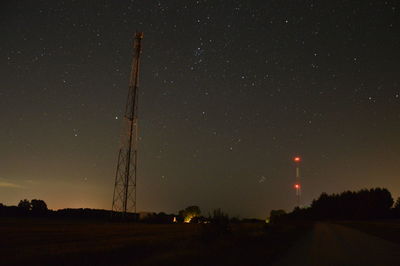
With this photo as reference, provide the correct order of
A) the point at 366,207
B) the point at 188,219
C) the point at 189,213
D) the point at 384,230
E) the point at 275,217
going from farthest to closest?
the point at 366,207 → the point at 275,217 → the point at 189,213 → the point at 188,219 → the point at 384,230

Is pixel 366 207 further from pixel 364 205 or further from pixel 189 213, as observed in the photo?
pixel 189 213

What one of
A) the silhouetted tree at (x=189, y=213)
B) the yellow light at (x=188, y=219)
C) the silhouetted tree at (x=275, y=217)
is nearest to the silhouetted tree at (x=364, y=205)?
the silhouetted tree at (x=275, y=217)

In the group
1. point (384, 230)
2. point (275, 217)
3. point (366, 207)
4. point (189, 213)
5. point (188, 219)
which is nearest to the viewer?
point (384, 230)

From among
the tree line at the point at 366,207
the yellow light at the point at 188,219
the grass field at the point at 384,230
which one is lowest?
the grass field at the point at 384,230

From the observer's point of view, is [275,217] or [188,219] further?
[275,217]

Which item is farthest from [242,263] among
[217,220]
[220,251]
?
[217,220]

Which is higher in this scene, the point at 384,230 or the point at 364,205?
the point at 364,205

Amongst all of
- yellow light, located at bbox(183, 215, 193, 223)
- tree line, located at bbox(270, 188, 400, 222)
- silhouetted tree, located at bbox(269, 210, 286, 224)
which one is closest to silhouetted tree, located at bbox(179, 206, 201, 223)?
yellow light, located at bbox(183, 215, 193, 223)

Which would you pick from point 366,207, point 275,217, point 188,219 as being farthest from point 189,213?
point 366,207

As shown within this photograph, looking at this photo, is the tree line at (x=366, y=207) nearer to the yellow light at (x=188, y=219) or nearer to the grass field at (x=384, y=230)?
the yellow light at (x=188, y=219)

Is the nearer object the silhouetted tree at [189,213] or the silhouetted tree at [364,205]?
the silhouetted tree at [189,213]

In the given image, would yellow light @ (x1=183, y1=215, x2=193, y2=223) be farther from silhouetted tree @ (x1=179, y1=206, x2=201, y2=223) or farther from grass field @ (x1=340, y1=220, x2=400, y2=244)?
grass field @ (x1=340, y1=220, x2=400, y2=244)

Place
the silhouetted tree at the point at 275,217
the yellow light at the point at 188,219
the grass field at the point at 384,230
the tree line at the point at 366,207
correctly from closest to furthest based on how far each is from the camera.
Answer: the grass field at the point at 384,230, the silhouetted tree at the point at 275,217, the yellow light at the point at 188,219, the tree line at the point at 366,207

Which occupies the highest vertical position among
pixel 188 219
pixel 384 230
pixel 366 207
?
pixel 366 207
